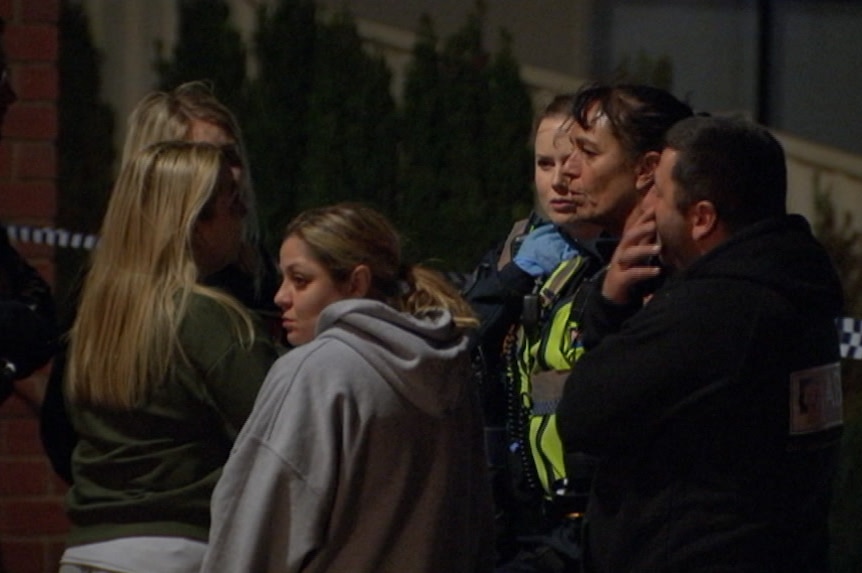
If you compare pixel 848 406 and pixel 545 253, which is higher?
pixel 545 253

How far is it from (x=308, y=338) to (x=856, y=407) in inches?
126

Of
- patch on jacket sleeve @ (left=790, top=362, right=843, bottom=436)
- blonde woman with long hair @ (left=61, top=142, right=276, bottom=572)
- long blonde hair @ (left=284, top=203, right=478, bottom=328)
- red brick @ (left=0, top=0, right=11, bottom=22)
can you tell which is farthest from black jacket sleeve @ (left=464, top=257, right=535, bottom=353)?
red brick @ (left=0, top=0, right=11, bottom=22)

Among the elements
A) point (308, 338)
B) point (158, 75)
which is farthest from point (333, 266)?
point (158, 75)

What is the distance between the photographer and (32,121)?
7523 mm

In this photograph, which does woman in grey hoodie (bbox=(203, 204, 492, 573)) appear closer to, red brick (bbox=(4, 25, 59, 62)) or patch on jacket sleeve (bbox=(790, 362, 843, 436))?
patch on jacket sleeve (bbox=(790, 362, 843, 436))

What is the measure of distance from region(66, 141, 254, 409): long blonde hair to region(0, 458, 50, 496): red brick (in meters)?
2.90

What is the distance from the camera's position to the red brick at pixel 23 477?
7.48 metres

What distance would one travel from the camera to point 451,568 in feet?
14.1

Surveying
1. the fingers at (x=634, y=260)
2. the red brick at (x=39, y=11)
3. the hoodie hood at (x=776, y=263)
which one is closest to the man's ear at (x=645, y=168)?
the fingers at (x=634, y=260)

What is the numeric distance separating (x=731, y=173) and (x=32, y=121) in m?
4.08

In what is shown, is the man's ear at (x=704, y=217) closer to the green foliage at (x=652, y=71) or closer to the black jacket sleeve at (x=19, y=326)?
the black jacket sleeve at (x=19, y=326)

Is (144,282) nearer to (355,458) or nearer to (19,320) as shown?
(355,458)

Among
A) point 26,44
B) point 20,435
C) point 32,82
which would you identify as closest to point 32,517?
point 20,435

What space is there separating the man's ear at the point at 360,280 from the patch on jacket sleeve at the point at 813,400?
96 cm
